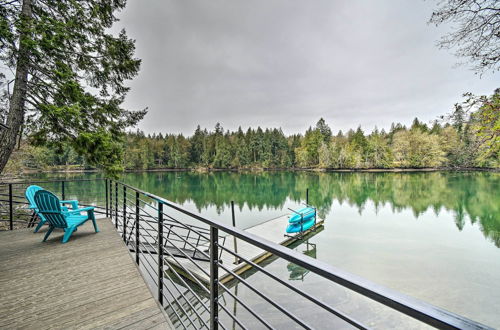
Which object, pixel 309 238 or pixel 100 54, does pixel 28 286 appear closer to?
pixel 100 54

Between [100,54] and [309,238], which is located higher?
[100,54]

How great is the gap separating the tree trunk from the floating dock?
4.25 meters

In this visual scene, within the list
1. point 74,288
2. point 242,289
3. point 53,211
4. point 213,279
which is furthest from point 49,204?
point 242,289

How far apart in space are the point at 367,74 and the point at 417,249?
2524 cm

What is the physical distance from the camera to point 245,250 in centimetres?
816

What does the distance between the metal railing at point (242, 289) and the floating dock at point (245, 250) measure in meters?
0.06

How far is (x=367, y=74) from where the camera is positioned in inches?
1143

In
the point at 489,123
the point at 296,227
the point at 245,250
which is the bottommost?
the point at 245,250

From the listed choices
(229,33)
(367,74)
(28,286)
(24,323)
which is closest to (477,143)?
(24,323)

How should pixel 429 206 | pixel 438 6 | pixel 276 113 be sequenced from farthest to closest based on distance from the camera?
pixel 276 113 → pixel 429 206 → pixel 438 6

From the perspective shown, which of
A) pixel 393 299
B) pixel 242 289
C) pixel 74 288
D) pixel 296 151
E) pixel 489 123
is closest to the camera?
pixel 393 299

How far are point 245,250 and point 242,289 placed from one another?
1.40m

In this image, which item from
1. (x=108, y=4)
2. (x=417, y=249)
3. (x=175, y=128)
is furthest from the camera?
(x=175, y=128)

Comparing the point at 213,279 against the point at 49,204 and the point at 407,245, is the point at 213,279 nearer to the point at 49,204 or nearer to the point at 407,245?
the point at 49,204
